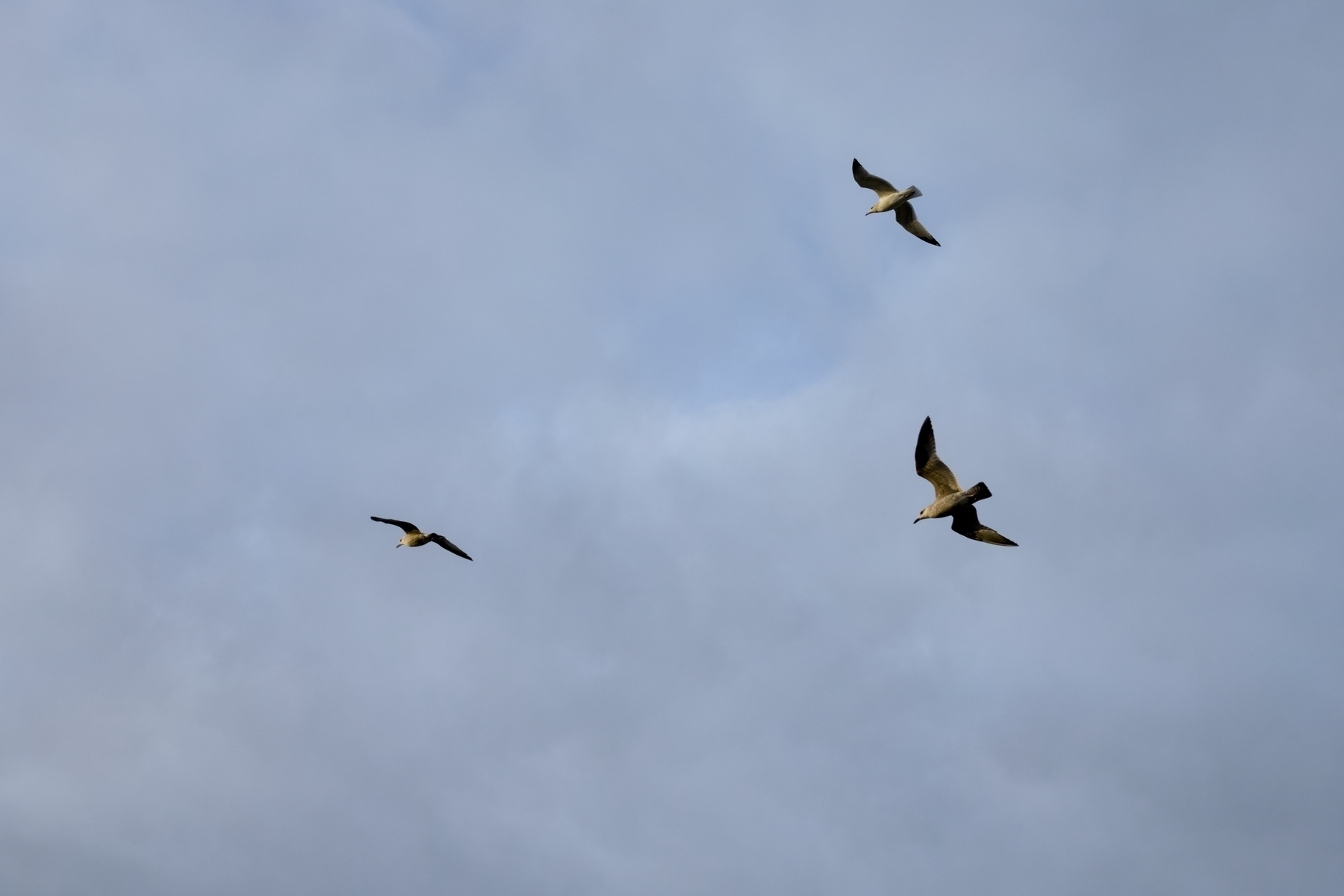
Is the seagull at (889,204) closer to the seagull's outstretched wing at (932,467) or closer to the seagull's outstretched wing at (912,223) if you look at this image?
the seagull's outstretched wing at (912,223)

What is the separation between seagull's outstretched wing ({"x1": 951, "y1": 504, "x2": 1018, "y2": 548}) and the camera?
48.8 meters

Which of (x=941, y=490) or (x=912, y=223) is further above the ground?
(x=912, y=223)

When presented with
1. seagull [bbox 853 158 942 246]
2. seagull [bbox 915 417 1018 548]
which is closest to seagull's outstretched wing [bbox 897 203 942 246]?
seagull [bbox 853 158 942 246]

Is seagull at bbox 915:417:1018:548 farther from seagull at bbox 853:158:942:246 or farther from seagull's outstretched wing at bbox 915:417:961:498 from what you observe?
seagull at bbox 853:158:942:246

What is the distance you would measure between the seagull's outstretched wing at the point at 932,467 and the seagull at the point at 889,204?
16.3 meters

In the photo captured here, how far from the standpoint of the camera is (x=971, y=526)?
50094 millimetres


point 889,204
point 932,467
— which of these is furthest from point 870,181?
point 932,467

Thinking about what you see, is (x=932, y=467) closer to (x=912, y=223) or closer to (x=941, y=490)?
(x=941, y=490)

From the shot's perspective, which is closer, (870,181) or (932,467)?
(932,467)

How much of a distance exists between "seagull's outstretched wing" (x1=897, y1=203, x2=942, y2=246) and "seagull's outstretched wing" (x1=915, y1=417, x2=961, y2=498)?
1682 centimetres

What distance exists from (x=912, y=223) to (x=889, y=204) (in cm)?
229

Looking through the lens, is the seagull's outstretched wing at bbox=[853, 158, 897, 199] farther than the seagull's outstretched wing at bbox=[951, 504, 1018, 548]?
Yes

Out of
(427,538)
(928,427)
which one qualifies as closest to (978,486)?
(928,427)


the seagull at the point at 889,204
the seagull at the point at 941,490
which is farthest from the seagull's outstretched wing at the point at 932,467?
the seagull at the point at 889,204
